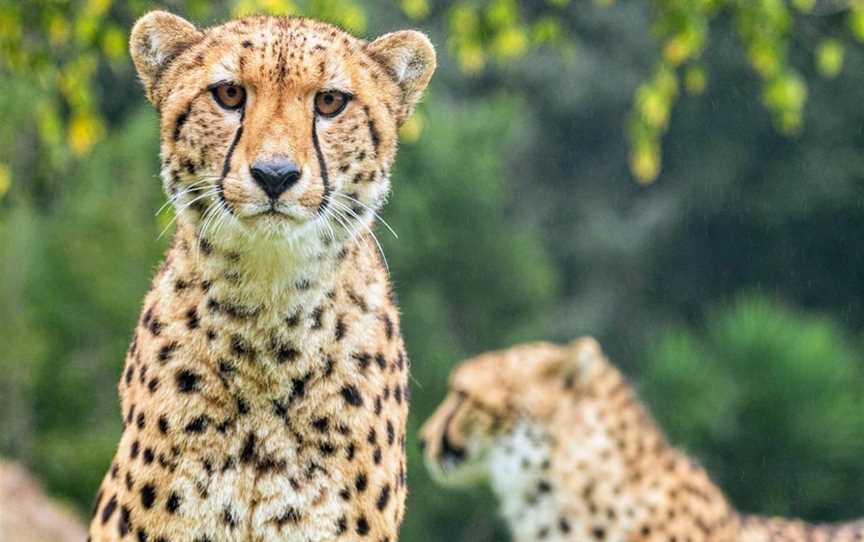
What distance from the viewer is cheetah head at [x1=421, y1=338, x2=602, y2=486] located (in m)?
5.56

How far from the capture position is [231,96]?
9.68 feet

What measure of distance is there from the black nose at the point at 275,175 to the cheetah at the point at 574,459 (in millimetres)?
2654

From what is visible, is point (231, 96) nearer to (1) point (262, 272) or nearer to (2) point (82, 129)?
(1) point (262, 272)

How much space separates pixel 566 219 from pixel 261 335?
725 inches

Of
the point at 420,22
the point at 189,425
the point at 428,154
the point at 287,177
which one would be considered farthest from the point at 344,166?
the point at 420,22

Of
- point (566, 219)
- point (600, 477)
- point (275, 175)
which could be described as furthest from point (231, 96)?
point (566, 219)

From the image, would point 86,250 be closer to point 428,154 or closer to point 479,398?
point 428,154

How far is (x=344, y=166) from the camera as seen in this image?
2.98 metres

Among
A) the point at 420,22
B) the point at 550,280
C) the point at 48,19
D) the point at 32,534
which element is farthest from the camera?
the point at 420,22

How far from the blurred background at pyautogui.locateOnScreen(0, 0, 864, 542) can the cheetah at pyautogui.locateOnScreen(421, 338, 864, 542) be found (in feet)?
3.30

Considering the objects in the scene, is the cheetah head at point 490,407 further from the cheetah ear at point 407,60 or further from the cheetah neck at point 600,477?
the cheetah ear at point 407,60

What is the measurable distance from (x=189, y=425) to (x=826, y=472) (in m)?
10.2

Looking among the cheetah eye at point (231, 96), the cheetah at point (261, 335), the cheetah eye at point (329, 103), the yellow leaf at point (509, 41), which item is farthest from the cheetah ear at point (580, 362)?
the cheetah eye at point (231, 96)

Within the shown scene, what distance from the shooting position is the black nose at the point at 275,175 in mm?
2766
